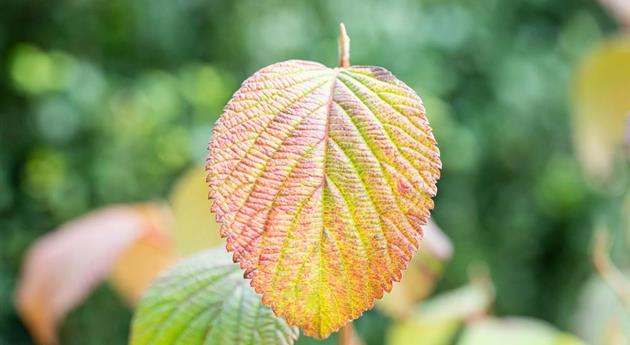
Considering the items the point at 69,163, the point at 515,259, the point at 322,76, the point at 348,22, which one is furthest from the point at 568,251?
the point at 322,76

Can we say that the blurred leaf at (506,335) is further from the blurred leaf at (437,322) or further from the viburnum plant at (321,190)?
the viburnum plant at (321,190)

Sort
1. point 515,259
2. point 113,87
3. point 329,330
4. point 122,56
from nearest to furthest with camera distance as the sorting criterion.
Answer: point 329,330
point 113,87
point 122,56
point 515,259

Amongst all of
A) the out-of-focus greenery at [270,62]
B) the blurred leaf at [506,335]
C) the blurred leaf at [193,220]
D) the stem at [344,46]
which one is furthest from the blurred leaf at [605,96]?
the out-of-focus greenery at [270,62]

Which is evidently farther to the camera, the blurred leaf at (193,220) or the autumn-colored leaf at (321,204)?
the blurred leaf at (193,220)

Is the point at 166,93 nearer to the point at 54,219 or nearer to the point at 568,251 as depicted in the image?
the point at 54,219

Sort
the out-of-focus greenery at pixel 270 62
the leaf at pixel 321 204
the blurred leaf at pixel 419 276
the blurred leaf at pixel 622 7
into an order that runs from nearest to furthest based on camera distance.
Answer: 1. the leaf at pixel 321 204
2. the blurred leaf at pixel 419 276
3. the blurred leaf at pixel 622 7
4. the out-of-focus greenery at pixel 270 62

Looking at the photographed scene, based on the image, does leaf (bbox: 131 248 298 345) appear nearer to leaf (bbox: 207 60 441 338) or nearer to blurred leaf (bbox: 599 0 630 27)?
leaf (bbox: 207 60 441 338)

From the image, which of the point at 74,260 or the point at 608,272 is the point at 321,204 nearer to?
the point at 608,272
